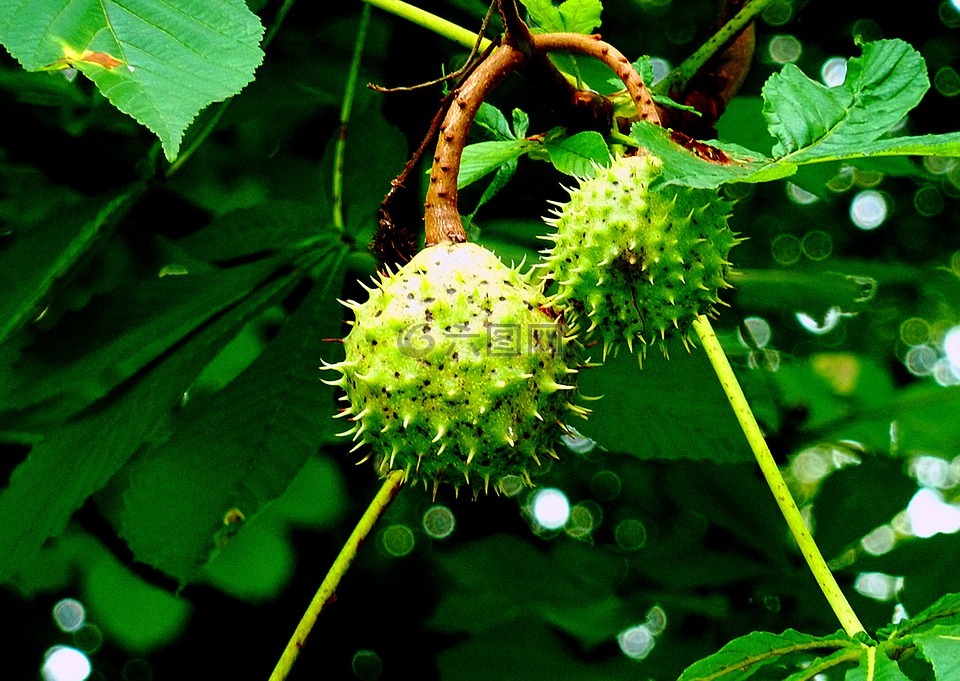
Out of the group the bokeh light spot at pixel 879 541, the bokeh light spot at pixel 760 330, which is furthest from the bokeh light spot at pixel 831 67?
the bokeh light spot at pixel 879 541

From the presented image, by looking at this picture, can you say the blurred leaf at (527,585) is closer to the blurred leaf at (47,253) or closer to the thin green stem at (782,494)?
the thin green stem at (782,494)

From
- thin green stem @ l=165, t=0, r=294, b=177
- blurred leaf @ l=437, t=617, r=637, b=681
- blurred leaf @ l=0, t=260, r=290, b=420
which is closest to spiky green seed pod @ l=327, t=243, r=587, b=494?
blurred leaf @ l=0, t=260, r=290, b=420

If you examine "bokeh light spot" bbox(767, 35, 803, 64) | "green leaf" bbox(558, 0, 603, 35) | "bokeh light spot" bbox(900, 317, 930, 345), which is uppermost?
"bokeh light spot" bbox(767, 35, 803, 64)

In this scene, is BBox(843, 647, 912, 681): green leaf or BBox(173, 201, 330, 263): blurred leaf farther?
BBox(173, 201, 330, 263): blurred leaf

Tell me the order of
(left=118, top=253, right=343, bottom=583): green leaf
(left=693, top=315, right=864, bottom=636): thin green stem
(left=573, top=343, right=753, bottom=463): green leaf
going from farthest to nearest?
(left=573, top=343, right=753, bottom=463): green leaf
(left=118, top=253, right=343, bottom=583): green leaf
(left=693, top=315, right=864, bottom=636): thin green stem

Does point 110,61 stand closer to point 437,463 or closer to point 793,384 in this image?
point 437,463

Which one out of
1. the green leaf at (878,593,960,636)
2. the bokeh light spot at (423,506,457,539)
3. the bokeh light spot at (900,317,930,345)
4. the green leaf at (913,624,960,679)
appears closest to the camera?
the green leaf at (913,624,960,679)

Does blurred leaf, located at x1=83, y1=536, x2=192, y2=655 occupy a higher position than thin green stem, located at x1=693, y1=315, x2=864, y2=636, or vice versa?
thin green stem, located at x1=693, y1=315, x2=864, y2=636

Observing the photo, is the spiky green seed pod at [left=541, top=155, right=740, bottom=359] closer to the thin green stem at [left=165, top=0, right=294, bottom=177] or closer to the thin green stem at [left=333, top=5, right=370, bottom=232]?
the thin green stem at [left=333, top=5, right=370, bottom=232]

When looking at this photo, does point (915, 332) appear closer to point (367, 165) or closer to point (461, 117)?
point (367, 165)
